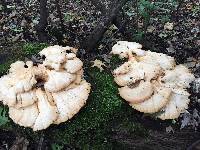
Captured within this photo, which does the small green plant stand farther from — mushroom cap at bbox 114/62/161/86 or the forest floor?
mushroom cap at bbox 114/62/161/86

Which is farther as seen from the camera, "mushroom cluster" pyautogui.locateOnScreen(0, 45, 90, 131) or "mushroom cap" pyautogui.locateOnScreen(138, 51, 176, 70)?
"mushroom cap" pyautogui.locateOnScreen(138, 51, 176, 70)

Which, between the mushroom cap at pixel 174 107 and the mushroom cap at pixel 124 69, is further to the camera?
the mushroom cap at pixel 124 69

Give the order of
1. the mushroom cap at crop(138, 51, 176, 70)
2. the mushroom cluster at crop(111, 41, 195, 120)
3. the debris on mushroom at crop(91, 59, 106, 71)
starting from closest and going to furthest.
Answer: the mushroom cluster at crop(111, 41, 195, 120) → the mushroom cap at crop(138, 51, 176, 70) → the debris on mushroom at crop(91, 59, 106, 71)

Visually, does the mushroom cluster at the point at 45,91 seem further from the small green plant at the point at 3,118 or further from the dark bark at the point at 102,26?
the dark bark at the point at 102,26

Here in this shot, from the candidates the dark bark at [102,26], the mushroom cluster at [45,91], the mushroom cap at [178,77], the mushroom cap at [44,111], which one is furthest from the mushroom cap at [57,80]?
the dark bark at [102,26]

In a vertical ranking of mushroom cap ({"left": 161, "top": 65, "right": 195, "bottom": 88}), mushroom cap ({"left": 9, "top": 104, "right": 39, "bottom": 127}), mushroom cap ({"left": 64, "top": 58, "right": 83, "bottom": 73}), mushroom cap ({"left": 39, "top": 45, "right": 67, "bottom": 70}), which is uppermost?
mushroom cap ({"left": 39, "top": 45, "right": 67, "bottom": 70})

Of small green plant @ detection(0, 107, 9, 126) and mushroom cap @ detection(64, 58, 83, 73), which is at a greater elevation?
mushroom cap @ detection(64, 58, 83, 73)

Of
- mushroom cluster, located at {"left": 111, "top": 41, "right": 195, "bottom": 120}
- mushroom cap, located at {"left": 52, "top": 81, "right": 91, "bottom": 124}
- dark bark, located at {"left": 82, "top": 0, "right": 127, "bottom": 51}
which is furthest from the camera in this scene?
dark bark, located at {"left": 82, "top": 0, "right": 127, "bottom": 51}

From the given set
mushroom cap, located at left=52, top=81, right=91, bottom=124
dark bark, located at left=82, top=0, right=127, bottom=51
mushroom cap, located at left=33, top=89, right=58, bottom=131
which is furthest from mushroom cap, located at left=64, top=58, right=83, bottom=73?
dark bark, located at left=82, top=0, right=127, bottom=51
